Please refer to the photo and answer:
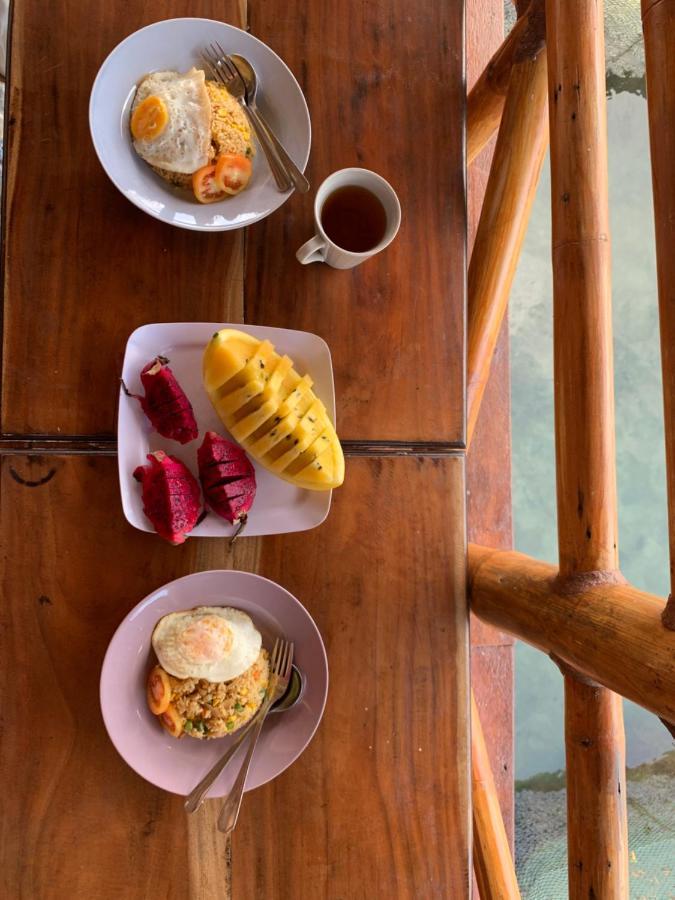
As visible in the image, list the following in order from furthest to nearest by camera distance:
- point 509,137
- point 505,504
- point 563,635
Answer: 1. point 505,504
2. point 509,137
3. point 563,635

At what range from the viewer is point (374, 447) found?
853 mm

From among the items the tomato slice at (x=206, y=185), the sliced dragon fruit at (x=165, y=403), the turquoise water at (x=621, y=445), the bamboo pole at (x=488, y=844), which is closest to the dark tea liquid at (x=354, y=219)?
the tomato slice at (x=206, y=185)

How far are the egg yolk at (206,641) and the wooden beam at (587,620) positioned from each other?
0.32m

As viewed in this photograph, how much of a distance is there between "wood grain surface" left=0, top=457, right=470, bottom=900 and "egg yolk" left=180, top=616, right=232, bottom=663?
0.09 metres

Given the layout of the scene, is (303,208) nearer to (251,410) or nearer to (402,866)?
(251,410)

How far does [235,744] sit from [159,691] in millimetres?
103

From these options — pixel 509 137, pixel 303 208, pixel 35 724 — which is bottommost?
pixel 35 724

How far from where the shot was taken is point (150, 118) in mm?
739

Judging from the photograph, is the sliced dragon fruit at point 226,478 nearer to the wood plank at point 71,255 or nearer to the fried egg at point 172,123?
the wood plank at point 71,255

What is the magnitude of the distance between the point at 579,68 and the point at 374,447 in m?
0.49

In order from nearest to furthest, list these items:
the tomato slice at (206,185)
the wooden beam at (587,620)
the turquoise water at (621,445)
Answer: the wooden beam at (587,620)
the tomato slice at (206,185)
the turquoise water at (621,445)

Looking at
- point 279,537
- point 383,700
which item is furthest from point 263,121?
point 383,700

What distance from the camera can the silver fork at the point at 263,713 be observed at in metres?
0.74

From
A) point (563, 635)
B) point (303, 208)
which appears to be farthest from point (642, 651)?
point (303, 208)
